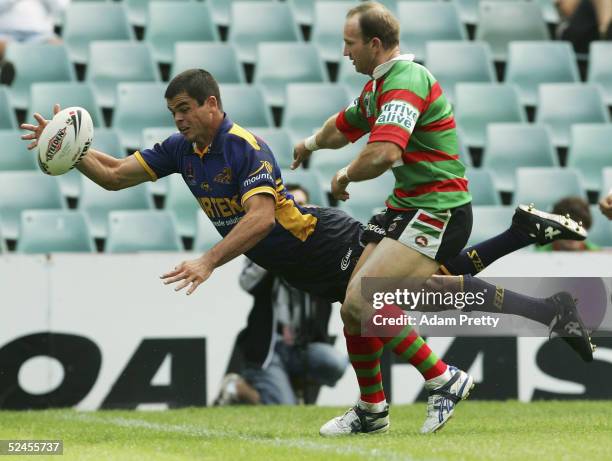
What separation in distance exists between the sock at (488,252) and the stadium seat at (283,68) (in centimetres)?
515

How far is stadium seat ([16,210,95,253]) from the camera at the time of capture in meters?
9.44

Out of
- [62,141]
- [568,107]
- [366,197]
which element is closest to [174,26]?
[366,197]

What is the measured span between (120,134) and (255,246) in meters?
4.75

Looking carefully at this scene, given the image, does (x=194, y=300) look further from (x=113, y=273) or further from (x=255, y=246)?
(x=255, y=246)

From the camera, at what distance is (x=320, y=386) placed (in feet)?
28.8

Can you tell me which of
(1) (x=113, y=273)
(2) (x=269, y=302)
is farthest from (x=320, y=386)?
(1) (x=113, y=273)

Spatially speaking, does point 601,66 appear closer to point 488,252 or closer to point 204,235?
point 204,235

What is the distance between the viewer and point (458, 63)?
11828 mm

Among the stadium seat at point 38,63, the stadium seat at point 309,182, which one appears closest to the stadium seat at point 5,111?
the stadium seat at point 38,63

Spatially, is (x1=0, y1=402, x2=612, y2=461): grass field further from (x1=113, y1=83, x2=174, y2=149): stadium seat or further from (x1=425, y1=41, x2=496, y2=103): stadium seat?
(x1=425, y1=41, x2=496, y2=103): stadium seat

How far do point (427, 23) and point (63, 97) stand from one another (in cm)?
377

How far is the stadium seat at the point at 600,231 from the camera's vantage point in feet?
33.8

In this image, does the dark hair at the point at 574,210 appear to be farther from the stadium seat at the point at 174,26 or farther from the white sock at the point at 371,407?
the stadium seat at the point at 174,26

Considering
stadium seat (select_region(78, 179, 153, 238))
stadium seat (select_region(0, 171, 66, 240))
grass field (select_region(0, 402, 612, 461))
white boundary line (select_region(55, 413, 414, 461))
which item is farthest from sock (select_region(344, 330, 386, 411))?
stadium seat (select_region(0, 171, 66, 240))
